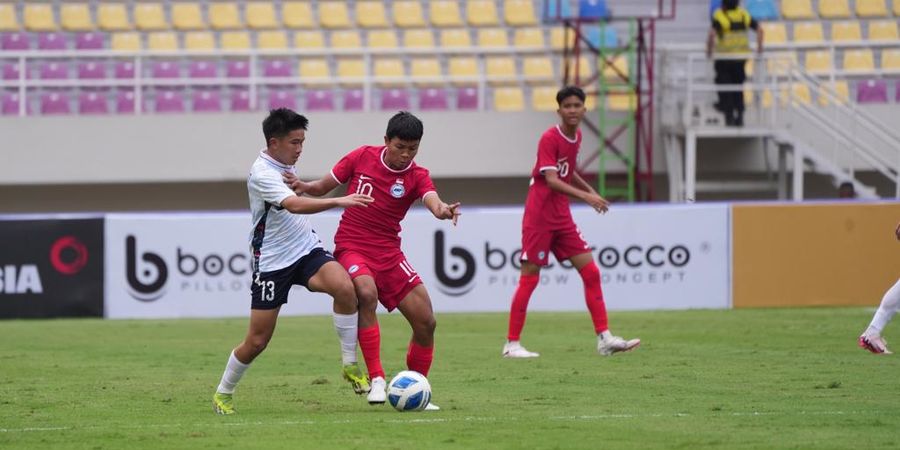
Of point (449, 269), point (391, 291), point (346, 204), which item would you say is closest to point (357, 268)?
point (391, 291)

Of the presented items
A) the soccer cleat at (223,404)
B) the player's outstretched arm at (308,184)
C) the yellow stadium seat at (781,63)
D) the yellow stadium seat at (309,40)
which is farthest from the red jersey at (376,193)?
the yellow stadium seat at (309,40)

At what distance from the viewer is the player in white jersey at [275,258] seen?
31.7 feet

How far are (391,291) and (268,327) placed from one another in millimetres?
920

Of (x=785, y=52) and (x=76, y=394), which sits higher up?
(x=785, y=52)

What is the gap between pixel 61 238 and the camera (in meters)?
20.5

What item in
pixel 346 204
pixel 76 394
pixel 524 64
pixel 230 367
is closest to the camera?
pixel 346 204

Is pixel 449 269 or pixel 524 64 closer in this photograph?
pixel 449 269

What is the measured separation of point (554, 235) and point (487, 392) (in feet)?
11.2

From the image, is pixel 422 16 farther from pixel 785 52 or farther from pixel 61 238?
pixel 61 238

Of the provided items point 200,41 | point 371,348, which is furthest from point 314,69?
point 371,348

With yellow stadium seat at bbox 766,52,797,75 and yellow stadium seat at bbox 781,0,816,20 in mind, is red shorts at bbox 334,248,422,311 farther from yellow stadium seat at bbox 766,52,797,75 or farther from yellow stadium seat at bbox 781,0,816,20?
yellow stadium seat at bbox 781,0,816,20

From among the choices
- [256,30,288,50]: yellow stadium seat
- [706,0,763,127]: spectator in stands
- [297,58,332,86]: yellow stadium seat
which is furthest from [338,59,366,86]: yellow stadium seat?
[706,0,763,127]: spectator in stands

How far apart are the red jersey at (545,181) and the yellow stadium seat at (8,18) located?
1708 cm

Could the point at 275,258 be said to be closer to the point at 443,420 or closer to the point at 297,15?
the point at 443,420
